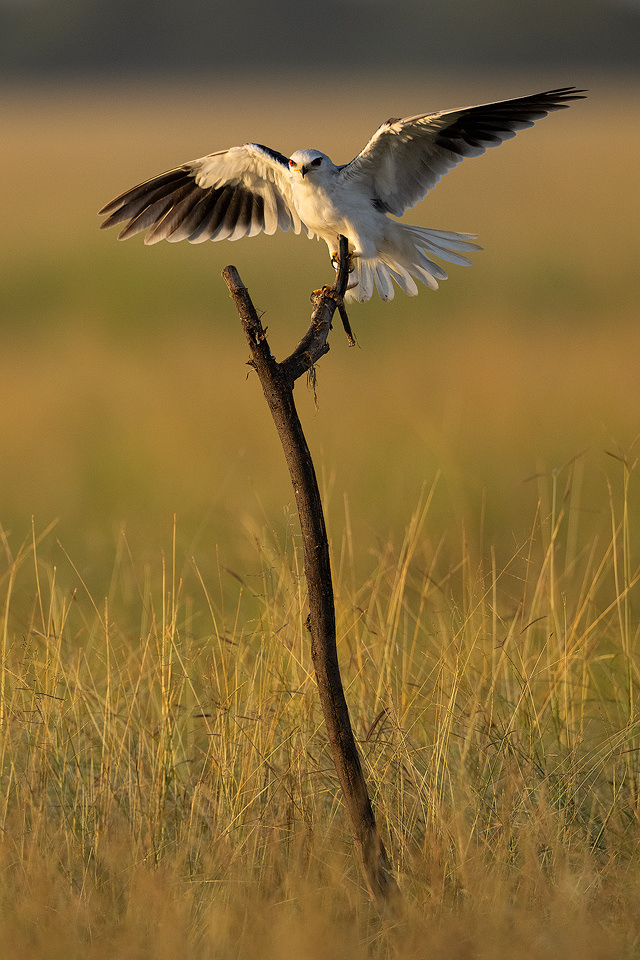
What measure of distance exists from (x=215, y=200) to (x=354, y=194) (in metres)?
0.75

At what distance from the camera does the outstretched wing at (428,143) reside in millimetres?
3734

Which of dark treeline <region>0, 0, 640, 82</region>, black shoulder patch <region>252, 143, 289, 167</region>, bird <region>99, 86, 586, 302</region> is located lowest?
bird <region>99, 86, 586, 302</region>

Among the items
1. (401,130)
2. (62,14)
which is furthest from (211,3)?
(401,130)

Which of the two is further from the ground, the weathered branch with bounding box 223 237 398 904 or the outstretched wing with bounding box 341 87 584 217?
the outstretched wing with bounding box 341 87 584 217

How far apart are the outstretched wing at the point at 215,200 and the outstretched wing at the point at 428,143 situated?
38 cm

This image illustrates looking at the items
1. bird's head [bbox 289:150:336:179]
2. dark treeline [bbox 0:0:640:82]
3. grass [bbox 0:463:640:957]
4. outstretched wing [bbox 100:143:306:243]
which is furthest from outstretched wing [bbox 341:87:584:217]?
dark treeline [bbox 0:0:640:82]

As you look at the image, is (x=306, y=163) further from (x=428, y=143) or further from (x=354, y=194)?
(x=428, y=143)

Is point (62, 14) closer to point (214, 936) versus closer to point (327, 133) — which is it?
point (327, 133)

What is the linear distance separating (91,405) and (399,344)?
4503 mm

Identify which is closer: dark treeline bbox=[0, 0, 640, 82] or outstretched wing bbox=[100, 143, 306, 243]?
outstretched wing bbox=[100, 143, 306, 243]

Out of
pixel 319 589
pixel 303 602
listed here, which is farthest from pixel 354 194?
pixel 319 589

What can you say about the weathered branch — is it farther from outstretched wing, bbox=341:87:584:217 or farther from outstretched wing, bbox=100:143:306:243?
outstretched wing, bbox=100:143:306:243

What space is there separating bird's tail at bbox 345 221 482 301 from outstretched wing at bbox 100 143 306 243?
389mm

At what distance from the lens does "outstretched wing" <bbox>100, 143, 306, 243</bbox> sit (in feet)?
14.2
